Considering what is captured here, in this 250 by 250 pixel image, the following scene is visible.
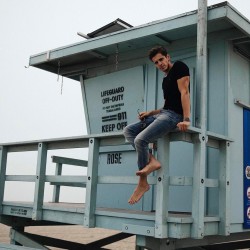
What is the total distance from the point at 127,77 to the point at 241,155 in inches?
94.4

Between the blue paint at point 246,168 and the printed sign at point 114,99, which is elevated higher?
the printed sign at point 114,99

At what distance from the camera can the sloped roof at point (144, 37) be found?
522 centimetres

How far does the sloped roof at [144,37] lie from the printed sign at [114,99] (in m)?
0.41

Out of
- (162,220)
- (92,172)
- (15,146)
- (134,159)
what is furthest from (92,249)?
(162,220)

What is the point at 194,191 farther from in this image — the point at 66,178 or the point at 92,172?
the point at 66,178

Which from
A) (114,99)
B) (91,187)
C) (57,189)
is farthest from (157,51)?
(57,189)

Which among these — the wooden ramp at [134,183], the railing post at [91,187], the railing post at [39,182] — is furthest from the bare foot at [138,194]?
the railing post at [39,182]

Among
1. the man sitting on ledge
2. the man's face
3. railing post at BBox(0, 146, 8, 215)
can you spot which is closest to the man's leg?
the man sitting on ledge

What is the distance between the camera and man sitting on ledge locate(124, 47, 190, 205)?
165 inches

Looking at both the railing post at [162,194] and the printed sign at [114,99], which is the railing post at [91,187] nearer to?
the railing post at [162,194]

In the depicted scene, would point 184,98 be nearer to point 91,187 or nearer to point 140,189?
point 140,189

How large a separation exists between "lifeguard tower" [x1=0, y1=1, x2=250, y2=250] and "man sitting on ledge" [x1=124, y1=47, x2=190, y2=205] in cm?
13

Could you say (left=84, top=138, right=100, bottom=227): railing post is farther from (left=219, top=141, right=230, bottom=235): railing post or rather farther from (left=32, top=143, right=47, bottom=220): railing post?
(left=219, top=141, right=230, bottom=235): railing post

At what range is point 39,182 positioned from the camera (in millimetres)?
5621
